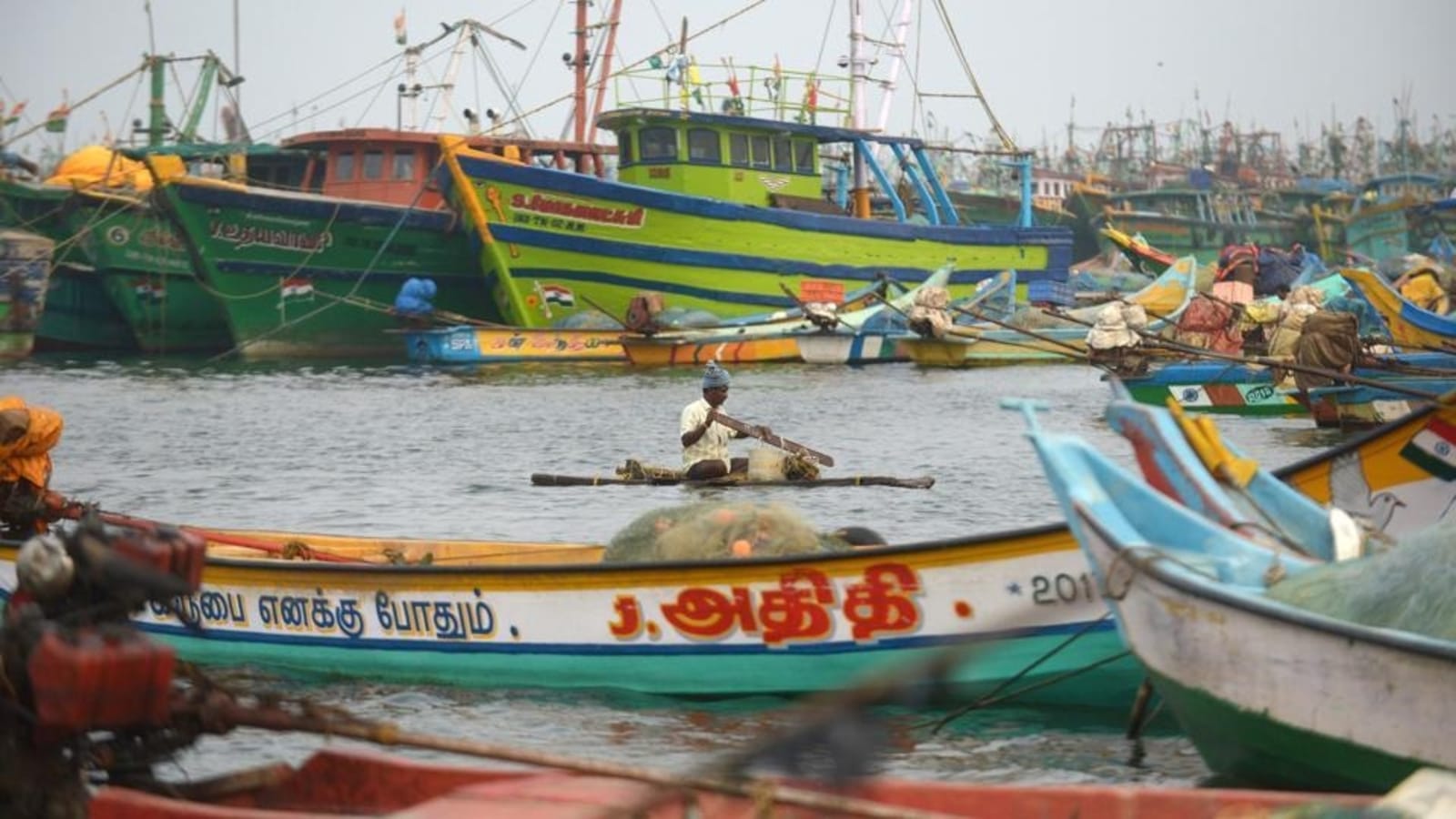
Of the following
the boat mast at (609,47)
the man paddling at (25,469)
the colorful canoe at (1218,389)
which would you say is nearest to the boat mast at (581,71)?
the boat mast at (609,47)

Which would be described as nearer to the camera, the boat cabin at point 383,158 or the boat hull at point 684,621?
the boat hull at point 684,621

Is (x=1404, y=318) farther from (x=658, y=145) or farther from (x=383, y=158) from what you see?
(x=383, y=158)

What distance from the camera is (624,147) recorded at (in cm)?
4150

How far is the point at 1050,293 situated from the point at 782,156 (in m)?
7.85

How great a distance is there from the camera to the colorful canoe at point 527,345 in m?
36.9

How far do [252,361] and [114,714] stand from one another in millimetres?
35838

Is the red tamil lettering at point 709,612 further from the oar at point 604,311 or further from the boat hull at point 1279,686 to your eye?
the oar at point 604,311

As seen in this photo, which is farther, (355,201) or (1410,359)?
(355,201)

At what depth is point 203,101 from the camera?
4897cm

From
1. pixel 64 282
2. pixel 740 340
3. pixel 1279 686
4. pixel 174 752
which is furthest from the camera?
pixel 64 282

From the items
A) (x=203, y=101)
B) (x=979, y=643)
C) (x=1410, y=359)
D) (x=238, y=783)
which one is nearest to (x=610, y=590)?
(x=238, y=783)

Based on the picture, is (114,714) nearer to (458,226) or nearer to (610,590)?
(610,590)

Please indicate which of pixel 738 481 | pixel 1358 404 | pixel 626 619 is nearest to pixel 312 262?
pixel 1358 404

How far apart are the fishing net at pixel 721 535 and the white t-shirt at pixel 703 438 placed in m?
5.04
